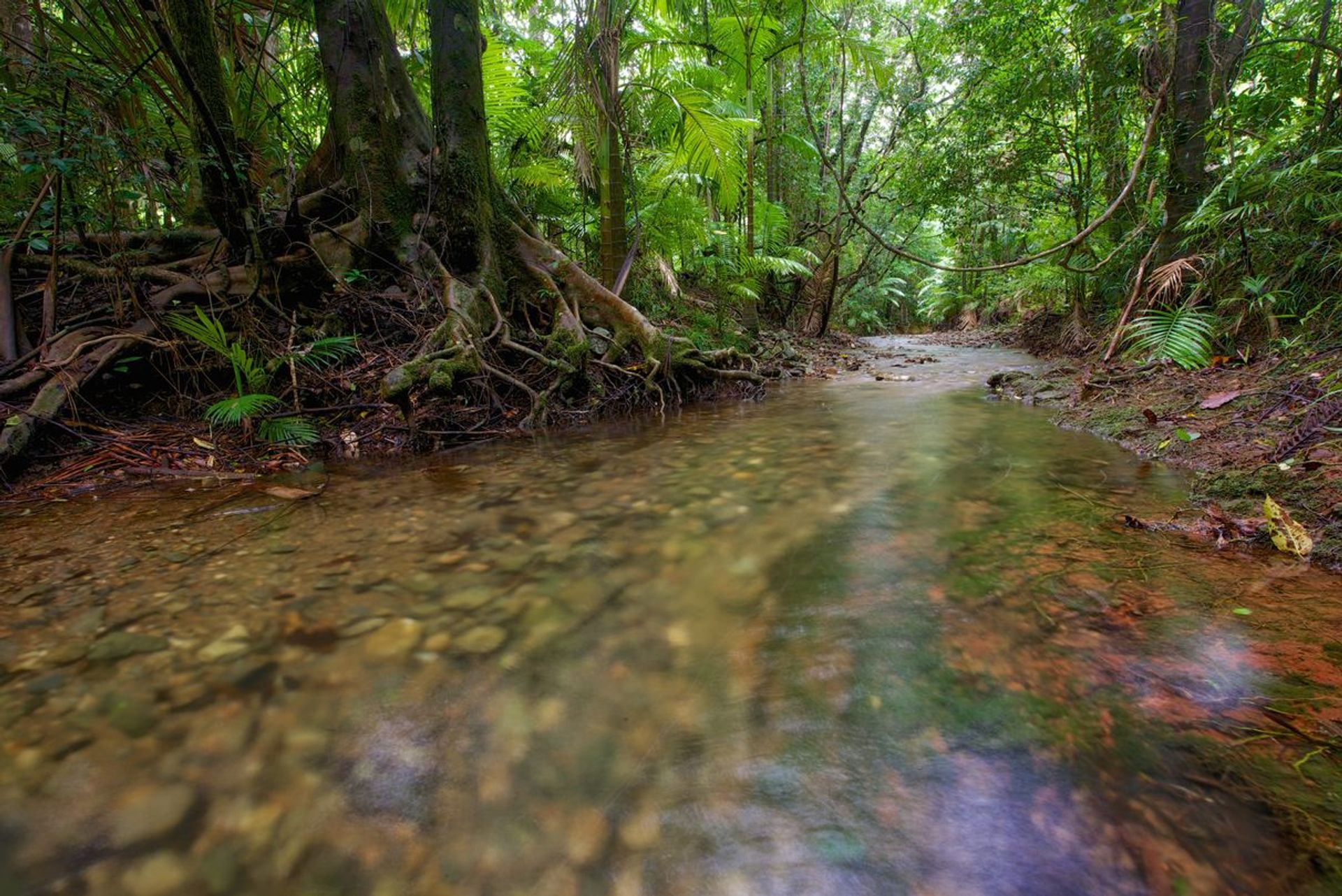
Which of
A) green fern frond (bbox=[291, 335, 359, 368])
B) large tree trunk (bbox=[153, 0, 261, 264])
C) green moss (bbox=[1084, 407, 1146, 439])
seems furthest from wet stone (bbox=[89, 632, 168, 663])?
green moss (bbox=[1084, 407, 1146, 439])

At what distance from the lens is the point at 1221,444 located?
2770 millimetres

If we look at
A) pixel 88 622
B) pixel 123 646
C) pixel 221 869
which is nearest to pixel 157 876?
pixel 221 869

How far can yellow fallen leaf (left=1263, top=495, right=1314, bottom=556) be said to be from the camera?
1.78 metres

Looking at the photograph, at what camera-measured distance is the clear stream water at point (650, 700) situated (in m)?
0.93

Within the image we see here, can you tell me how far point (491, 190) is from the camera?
195 inches

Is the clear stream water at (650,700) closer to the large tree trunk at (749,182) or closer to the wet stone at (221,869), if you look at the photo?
the wet stone at (221,869)

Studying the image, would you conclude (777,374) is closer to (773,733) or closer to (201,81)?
(201,81)

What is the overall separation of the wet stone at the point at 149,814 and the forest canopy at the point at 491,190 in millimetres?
2570

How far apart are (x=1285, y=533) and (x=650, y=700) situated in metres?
1.96

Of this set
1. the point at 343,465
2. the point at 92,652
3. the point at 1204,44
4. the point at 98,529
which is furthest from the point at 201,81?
the point at 1204,44

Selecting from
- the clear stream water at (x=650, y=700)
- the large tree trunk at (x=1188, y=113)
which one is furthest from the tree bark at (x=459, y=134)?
the large tree trunk at (x=1188, y=113)

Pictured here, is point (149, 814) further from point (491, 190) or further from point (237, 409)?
point (491, 190)

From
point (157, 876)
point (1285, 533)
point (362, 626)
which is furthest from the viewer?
point (1285, 533)

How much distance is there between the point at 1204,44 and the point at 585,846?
657 centimetres
